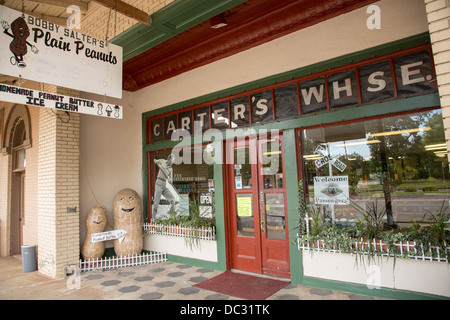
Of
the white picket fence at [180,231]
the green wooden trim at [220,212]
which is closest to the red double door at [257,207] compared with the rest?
the green wooden trim at [220,212]

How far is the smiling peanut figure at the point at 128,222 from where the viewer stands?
6266mm

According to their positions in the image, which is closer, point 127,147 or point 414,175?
point 414,175

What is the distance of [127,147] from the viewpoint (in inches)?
291

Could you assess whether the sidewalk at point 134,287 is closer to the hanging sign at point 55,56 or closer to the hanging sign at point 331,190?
the hanging sign at point 331,190

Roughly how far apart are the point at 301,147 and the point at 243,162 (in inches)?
47.0

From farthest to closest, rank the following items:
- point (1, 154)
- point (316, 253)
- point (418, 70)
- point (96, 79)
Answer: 1. point (1, 154)
2. point (316, 253)
3. point (96, 79)
4. point (418, 70)

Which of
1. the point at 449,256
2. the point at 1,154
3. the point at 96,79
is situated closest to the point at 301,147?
the point at 449,256

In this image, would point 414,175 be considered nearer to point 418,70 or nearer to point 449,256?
point 449,256

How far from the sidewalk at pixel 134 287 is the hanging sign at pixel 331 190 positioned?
52.1 inches

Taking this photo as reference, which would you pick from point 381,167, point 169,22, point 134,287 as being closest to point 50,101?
point 169,22

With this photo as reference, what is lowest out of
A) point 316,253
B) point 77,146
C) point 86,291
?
point 86,291

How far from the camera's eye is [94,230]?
6.12 metres

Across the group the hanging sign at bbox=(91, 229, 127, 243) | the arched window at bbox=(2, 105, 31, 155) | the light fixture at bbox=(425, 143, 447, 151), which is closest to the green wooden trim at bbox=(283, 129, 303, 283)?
the light fixture at bbox=(425, 143, 447, 151)

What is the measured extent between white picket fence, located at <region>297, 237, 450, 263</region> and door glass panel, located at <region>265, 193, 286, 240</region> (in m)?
0.51
